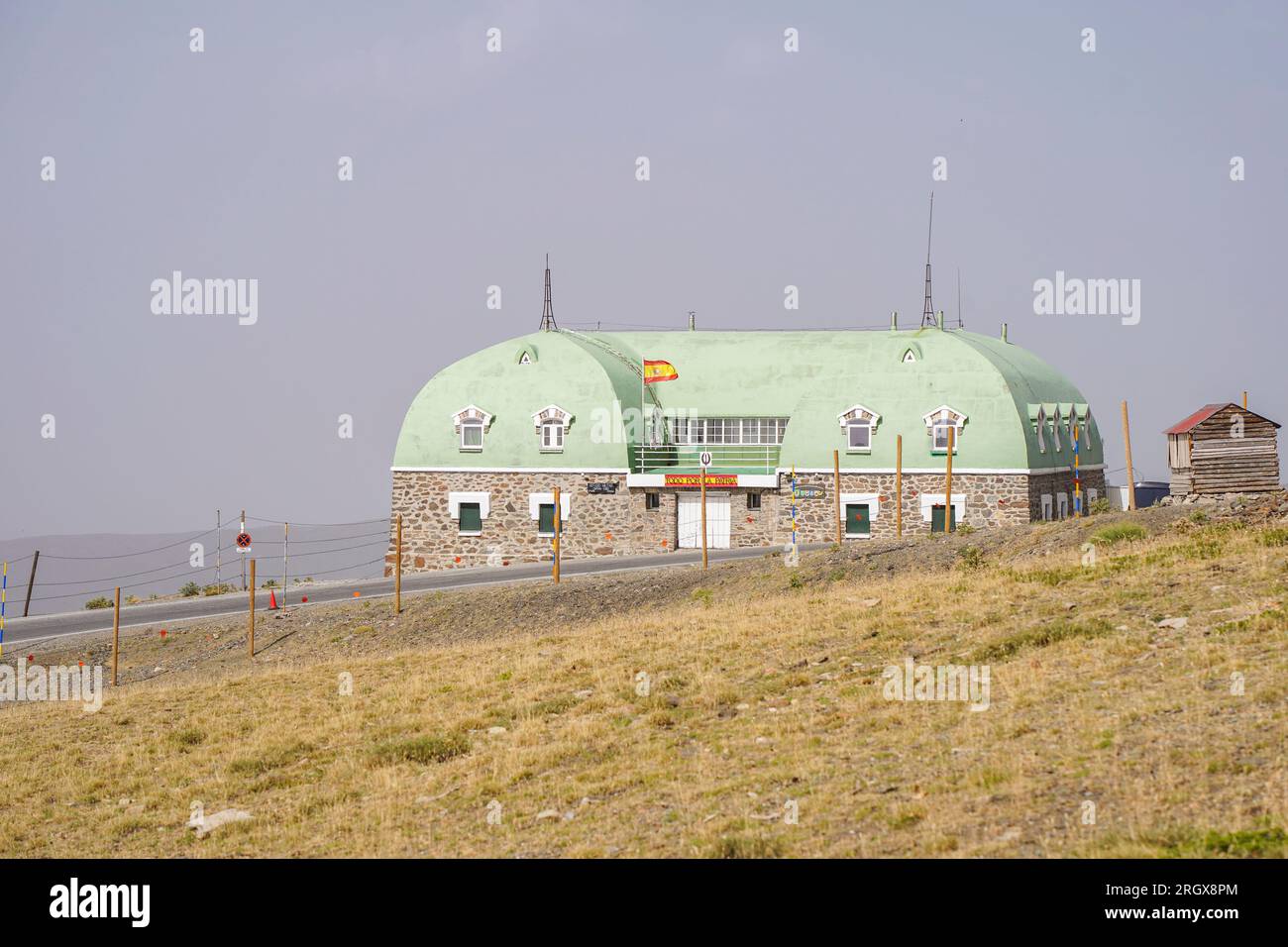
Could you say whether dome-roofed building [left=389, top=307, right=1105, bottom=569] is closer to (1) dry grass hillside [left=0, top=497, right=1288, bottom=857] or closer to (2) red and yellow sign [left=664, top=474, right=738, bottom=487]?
(2) red and yellow sign [left=664, top=474, right=738, bottom=487]

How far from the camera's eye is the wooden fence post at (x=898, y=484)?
46931 mm

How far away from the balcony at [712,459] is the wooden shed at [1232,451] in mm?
20103

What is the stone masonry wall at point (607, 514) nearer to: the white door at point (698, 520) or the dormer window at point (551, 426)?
the white door at point (698, 520)

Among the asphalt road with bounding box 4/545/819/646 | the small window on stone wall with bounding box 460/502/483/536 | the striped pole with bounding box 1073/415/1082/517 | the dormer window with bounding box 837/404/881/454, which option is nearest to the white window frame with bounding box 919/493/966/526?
the dormer window with bounding box 837/404/881/454

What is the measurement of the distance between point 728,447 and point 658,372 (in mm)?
4825

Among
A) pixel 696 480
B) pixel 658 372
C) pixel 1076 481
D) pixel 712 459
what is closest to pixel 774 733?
pixel 696 480

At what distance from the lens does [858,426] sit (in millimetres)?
53406

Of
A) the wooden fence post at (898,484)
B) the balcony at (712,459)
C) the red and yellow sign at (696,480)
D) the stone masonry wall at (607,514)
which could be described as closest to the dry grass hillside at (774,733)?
the wooden fence post at (898,484)

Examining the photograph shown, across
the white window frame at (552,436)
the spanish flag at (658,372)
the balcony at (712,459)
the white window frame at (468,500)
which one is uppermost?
the spanish flag at (658,372)

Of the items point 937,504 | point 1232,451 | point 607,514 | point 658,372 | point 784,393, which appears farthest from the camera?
point 658,372

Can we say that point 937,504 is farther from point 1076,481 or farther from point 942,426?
point 1076,481

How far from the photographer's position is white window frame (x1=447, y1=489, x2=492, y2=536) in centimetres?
5434
